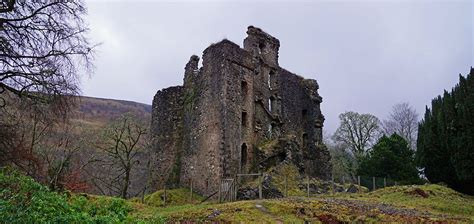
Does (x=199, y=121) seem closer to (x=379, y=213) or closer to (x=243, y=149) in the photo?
(x=243, y=149)

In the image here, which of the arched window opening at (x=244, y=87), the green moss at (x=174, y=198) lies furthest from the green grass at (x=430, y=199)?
the arched window opening at (x=244, y=87)

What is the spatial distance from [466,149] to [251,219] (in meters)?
16.1

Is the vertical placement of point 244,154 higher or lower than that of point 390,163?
lower

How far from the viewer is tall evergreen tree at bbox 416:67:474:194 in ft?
81.9

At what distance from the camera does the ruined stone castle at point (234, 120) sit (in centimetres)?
2625

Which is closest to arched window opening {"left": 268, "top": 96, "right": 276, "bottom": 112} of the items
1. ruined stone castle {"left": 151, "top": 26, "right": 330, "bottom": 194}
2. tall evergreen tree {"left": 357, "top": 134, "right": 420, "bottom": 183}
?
ruined stone castle {"left": 151, "top": 26, "right": 330, "bottom": 194}

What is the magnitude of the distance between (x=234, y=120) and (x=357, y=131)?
28.7 m

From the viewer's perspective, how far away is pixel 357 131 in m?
51.2

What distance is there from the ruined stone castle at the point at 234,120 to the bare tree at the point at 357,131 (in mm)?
17105

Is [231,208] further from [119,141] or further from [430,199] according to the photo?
[119,141]

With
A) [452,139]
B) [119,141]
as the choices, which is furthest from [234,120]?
[452,139]

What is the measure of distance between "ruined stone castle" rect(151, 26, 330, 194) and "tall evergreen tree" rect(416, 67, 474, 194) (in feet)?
24.9

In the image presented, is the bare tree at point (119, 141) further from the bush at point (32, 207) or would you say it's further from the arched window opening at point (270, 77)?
the bush at point (32, 207)

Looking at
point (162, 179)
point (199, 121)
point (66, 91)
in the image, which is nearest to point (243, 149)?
point (199, 121)
